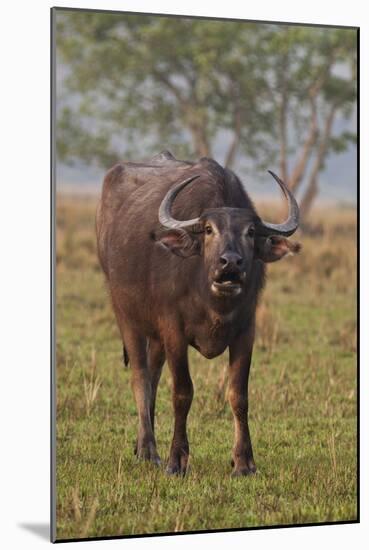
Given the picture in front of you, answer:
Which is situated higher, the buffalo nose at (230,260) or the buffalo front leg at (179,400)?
the buffalo nose at (230,260)

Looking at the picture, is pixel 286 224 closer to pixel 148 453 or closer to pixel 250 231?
pixel 250 231

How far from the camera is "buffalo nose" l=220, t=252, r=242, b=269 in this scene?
26.7 ft

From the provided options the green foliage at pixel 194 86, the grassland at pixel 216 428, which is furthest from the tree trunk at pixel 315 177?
the grassland at pixel 216 428

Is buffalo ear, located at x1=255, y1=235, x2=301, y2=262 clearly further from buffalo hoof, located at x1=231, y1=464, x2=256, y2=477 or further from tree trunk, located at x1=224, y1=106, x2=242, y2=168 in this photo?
tree trunk, located at x1=224, y1=106, x2=242, y2=168

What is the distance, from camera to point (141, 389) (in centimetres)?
958

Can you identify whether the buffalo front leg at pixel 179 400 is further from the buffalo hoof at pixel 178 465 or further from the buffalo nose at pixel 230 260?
the buffalo nose at pixel 230 260

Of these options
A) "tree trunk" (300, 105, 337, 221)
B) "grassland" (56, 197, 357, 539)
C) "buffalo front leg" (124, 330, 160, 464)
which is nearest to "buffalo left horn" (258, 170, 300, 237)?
"buffalo front leg" (124, 330, 160, 464)

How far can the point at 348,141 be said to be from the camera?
17797 mm

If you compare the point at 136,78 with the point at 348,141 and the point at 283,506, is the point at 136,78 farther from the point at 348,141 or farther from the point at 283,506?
the point at 283,506

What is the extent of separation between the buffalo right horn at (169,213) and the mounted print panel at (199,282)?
0.7 inches

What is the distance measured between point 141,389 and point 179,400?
85 centimetres

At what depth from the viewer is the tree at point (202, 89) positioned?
14.6 meters

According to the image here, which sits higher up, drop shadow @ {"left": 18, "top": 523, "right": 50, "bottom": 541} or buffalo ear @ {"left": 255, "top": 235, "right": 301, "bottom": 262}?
buffalo ear @ {"left": 255, "top": 235, "right": 301, "bottom": 262}

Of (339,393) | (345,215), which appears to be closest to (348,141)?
(345,215)
